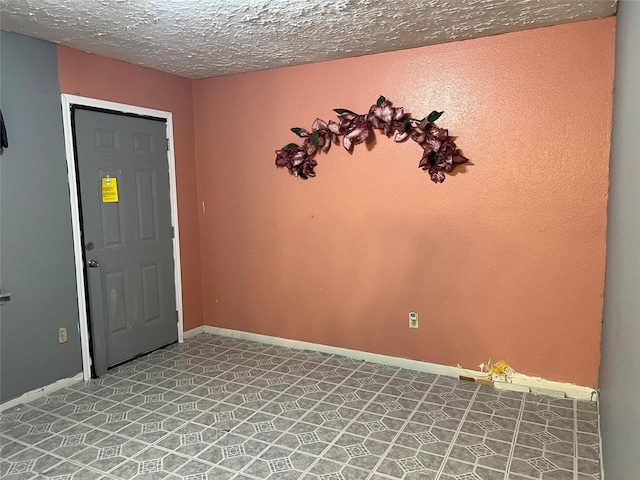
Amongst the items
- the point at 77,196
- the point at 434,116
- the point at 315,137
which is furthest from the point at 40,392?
Answer: the point at 434,116

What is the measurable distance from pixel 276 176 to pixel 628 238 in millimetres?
2703

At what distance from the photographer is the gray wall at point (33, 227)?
2.89 m

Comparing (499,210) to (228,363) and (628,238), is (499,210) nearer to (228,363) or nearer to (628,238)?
(628,238)

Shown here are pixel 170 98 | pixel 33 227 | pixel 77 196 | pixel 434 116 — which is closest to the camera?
pixel 33 227

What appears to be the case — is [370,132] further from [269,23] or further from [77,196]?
[77,196]

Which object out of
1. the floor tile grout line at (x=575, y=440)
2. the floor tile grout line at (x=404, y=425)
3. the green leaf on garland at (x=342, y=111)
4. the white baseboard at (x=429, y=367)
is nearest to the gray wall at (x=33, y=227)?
the white baseboard at (x=429, y=367)

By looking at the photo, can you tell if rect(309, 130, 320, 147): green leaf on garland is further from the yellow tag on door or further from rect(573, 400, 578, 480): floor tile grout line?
rect(573, 400, 578, 480): floor tile grout line

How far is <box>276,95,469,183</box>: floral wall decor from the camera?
3.16m

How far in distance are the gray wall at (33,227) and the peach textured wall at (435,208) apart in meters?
1.33

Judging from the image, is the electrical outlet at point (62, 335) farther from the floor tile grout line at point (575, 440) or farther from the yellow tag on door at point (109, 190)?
the floor tile grout line at point (575, 440)

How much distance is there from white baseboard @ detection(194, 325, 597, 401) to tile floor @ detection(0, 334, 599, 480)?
71 mm

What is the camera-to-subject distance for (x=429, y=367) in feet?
11.3

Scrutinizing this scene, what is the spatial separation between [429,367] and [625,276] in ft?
6.27

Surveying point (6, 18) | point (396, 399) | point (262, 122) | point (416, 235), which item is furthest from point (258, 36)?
point (396, 399)
